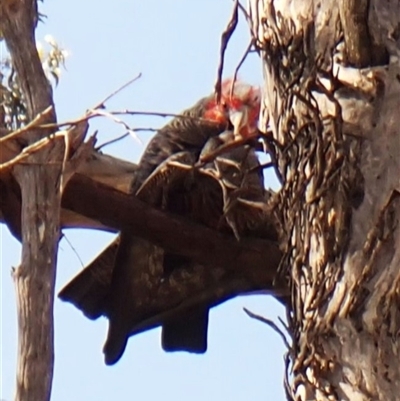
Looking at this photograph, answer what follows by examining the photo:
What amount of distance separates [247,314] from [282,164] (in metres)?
0.42

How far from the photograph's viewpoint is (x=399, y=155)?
110 inches

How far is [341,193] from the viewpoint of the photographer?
284 centimetres

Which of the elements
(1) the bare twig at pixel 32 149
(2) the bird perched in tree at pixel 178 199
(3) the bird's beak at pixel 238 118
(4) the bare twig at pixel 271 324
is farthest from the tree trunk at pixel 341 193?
(3) the bird's beak at pixel 238 118

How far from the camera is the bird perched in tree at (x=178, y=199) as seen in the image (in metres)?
4.23

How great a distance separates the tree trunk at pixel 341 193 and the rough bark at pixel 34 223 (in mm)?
591

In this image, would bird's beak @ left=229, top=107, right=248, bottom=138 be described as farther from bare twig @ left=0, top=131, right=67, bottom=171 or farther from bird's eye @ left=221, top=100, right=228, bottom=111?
bare twig @ left=0, top=131, right=67, bottom=171

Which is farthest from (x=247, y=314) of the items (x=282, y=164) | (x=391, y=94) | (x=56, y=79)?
(x=56, y=79)

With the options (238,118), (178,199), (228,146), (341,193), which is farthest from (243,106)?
(341,193)

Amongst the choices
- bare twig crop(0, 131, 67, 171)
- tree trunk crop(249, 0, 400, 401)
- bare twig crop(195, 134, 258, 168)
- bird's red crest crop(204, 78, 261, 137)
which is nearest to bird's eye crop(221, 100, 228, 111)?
bird's red crest crop(204, 78, 261, 137)

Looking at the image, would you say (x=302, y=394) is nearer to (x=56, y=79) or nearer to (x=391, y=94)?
(x=391, y=94)

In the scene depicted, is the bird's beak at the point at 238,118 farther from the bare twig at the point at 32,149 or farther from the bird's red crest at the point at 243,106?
the bare twig at the point at 32,149

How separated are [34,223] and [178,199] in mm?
1615

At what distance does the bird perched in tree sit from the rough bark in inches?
41.4

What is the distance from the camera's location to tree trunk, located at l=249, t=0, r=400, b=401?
8.91 feet
